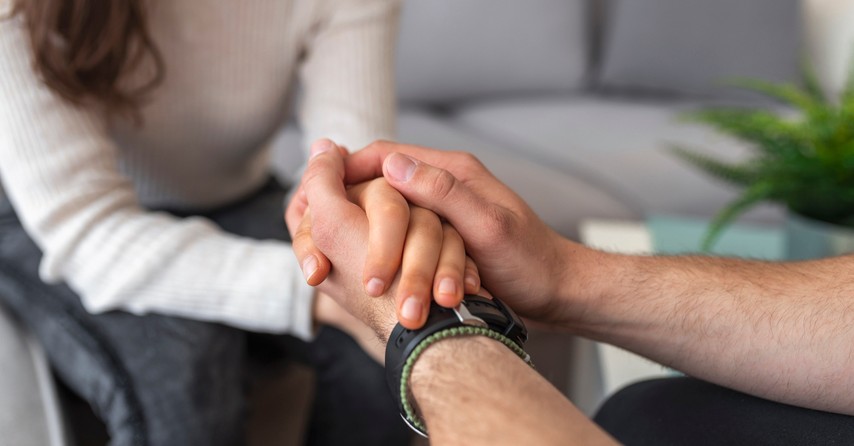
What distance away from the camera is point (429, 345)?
0.58 m

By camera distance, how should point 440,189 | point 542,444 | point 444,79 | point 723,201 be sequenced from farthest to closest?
point 444,79 → point 723,201 → point 440,189 → point 542,444

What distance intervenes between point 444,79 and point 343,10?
127 centimetres

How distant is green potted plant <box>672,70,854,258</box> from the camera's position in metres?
1.14

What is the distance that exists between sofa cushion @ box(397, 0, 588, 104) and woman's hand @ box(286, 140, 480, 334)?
63.9 inches

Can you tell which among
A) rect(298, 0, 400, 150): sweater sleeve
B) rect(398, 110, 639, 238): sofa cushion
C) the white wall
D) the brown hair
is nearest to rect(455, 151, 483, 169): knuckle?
rect(298, 0, 400, 150): sweater sleeve

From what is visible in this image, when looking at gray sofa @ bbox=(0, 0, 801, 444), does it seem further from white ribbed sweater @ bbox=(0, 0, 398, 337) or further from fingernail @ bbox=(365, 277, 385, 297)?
fingernail @ bbox=(365, 277, 385, 297)

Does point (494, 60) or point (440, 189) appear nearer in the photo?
point (440, 189)

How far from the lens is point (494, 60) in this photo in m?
2.40

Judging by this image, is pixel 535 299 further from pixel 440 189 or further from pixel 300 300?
pixel 300 300

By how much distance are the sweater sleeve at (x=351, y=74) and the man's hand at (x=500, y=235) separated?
373 millimetres

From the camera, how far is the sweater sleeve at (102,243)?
0.91 metres

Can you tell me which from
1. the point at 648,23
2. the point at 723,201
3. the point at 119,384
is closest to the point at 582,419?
the point at 119,384

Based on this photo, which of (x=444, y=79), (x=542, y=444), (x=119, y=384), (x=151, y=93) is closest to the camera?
(x=542, y=444)

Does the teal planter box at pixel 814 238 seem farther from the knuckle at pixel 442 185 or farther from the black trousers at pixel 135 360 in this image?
the black trousers at pixel 135 360
